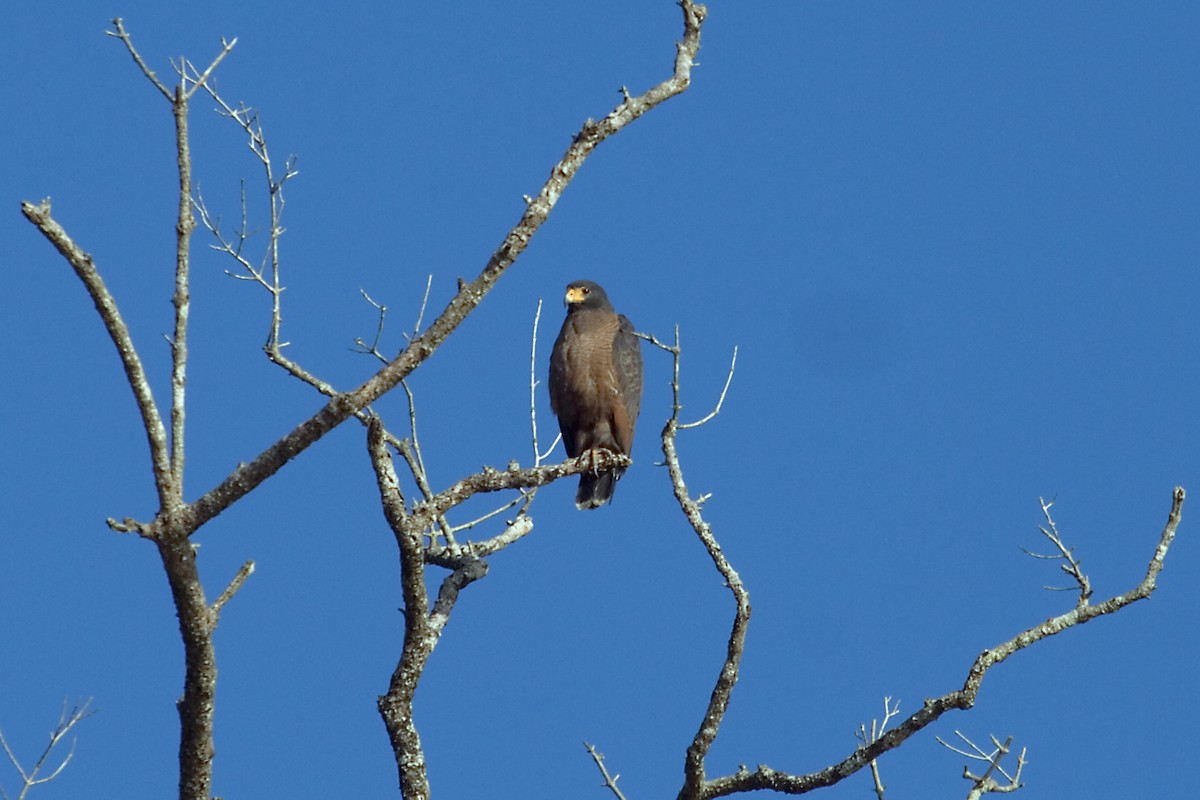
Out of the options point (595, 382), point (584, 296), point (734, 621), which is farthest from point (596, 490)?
point (734, 621)

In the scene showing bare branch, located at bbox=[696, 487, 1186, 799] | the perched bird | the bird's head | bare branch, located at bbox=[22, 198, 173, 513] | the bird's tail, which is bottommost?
bare branch, located at bbox=[696, 487, 1186, 799]

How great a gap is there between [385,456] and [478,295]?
694 mm

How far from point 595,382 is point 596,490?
68 centimetres

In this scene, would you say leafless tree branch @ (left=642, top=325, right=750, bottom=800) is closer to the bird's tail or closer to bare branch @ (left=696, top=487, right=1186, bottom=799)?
bare branch @ (left=696, top=487, right=1186, bottom=799)

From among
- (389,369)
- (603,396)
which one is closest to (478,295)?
(389,369)

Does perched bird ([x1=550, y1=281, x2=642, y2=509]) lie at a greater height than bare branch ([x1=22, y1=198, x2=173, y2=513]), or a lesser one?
greater

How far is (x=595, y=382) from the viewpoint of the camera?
862cm

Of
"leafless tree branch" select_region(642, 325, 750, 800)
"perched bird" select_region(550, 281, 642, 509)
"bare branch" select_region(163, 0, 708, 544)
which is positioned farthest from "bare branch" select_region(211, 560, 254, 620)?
"perched bird" select_region(550, 281, 642, 509)

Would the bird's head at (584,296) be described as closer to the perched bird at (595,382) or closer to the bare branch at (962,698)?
the perched bird at (595,382)

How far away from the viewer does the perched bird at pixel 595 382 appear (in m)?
8.62

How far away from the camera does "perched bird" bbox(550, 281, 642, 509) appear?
8625mm

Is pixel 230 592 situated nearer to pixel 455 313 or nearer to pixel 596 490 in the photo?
pixel 455 313

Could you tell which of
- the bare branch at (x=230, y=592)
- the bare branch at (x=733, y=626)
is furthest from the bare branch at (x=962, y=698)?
the bare branch at (x=230, y=592)

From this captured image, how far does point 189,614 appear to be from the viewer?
15.6 feet
